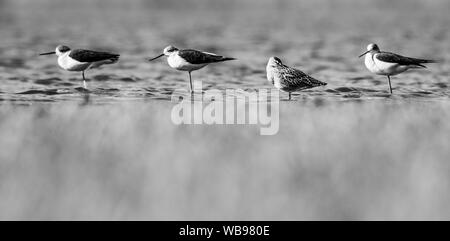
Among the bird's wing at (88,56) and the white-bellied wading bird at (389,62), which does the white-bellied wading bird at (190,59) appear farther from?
the white-bellied wading bird at (389,62)

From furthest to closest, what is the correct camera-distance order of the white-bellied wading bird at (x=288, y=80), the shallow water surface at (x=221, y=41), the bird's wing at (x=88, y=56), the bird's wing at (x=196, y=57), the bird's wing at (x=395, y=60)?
the shallow water surface at (x=221, y=41) → the bird's wing at (x=88, y=56) → the bird's wing at (x=196, y=57) → the bird's wing at (x=395, y=60) → the white-bellied wading bird at (x=288, y=80)

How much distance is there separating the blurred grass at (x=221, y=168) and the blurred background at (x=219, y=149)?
18 millimetres

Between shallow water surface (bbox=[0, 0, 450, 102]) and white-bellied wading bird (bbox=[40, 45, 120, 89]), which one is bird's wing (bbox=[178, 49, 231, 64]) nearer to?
shallow water surface (bbox=[0, 0, 450, 102])

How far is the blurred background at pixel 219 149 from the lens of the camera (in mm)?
6270

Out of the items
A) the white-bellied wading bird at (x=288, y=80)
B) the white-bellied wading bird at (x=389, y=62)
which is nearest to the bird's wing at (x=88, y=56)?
the white-bellied wading bird at (x=288, y=80)

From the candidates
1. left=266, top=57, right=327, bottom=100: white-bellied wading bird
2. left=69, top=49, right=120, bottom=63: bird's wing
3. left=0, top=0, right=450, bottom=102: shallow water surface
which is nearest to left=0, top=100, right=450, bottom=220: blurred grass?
left=266, top=57, right=327, bottom=100: white-bellied wading bird

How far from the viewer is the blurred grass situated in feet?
20.3

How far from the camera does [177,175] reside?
7.06m

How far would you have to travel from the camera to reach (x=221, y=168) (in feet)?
23.9

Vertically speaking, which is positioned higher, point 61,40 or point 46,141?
point 61,40

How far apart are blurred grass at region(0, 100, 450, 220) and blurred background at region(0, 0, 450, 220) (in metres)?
0.02
